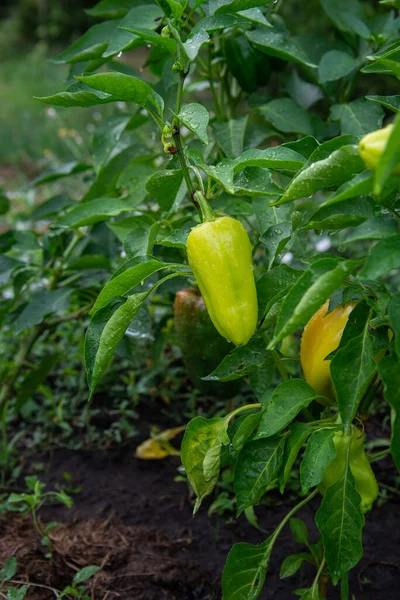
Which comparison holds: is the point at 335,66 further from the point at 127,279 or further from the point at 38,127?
the point at 38,127

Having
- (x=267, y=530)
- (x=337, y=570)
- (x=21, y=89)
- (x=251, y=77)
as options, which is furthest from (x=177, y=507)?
(x=21, y=89)

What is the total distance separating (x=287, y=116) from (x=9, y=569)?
103cm

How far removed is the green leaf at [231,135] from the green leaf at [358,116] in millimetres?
190

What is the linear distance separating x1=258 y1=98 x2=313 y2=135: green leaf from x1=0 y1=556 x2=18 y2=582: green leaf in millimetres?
977

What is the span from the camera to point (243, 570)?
108cm


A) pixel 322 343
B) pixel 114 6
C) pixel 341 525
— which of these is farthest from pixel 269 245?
pixel 114 6

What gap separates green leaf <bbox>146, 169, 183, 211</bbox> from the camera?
40.2 inches

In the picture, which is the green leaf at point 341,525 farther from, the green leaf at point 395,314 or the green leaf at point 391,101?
the green leaf at point 391,101

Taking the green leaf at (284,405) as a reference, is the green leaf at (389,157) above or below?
above

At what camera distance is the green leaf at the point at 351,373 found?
84 cm

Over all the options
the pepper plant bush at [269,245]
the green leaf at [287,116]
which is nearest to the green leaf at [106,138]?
the pepper plant bush at [269,245]

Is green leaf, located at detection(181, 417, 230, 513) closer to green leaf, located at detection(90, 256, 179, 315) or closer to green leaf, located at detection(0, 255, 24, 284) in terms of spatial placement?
green leaf, located at detection(90, 256, 179, 315)

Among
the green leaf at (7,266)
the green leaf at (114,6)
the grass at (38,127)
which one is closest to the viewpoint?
the green leaf at (114,6)

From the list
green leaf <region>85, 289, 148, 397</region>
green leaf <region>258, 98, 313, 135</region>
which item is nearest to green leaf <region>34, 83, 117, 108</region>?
green leaf <region>85, 289, 148, 397</region>
